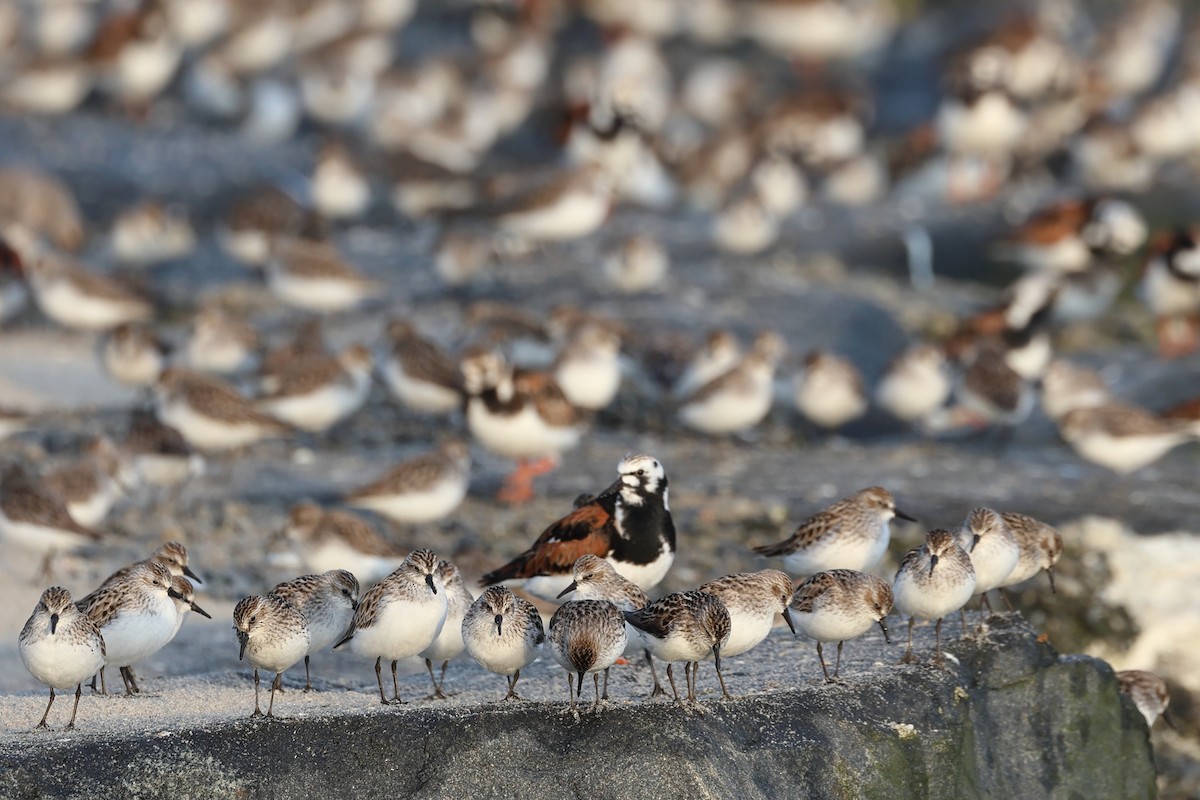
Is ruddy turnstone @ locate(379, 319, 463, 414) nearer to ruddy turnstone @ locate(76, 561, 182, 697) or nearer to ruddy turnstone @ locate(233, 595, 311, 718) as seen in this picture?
ruddy turnstone @ locate(76, 561, 182, 697)

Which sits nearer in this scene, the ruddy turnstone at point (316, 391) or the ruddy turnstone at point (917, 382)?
the ruddy turnstone at point (316, 391)

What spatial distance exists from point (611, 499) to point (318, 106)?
19474 mm

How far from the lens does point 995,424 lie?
17984 millimetres

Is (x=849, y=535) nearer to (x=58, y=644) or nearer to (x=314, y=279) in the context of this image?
(x=58, y=644)

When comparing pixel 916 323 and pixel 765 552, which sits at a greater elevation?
pixel 916 323

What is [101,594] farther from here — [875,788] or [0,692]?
[875,788]

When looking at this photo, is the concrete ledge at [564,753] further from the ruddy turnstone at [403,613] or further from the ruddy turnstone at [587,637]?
the ruddy turnstone at [403,613]

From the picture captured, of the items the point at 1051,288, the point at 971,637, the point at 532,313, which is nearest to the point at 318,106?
the point at 532,313

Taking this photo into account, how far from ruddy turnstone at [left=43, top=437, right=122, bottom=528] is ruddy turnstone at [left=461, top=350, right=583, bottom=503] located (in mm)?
2899

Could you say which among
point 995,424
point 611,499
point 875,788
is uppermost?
point 995,424

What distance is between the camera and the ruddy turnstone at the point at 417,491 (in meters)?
13.8

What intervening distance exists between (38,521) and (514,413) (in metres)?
3.95

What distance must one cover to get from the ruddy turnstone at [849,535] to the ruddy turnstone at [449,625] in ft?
7.50

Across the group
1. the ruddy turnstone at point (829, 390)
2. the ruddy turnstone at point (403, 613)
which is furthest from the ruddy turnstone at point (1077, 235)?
the ruddy turnstone at point (403, 613)
